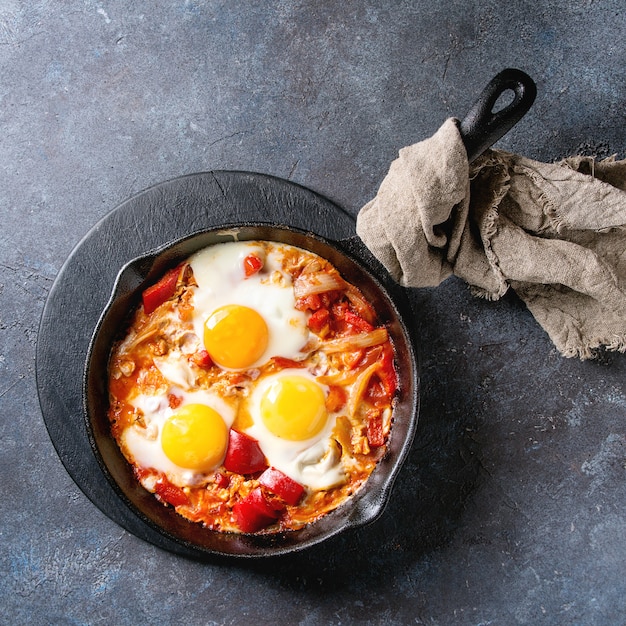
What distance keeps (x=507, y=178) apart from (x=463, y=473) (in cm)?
153

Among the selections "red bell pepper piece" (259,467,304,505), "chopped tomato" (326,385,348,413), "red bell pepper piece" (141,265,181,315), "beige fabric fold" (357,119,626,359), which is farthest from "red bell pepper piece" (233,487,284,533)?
"beige fabric fold" (357,119,626,359)

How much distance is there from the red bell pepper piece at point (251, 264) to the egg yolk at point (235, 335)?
0.56 ft

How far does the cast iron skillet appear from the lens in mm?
3028

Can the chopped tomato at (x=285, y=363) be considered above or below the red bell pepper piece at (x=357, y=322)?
below

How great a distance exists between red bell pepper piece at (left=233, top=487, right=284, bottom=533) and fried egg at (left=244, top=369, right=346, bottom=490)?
6.7 inches

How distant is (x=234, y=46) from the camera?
3758mm

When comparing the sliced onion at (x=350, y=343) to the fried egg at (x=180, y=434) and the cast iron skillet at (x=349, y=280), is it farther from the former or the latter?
the fried egg at (x=180, y=434)

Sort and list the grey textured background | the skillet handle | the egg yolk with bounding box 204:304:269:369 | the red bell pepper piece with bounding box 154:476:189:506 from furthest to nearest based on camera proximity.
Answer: the grey textured background < the red bell pepper piece with bounding box 154:476:189:506 < the egg yolk with bounding box 204:304:269:369 < the skillet handle

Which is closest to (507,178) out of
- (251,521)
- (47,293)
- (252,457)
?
(252,457)

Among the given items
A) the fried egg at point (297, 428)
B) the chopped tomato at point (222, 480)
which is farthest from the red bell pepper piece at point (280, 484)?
the chopped tomato at point (222, 480)

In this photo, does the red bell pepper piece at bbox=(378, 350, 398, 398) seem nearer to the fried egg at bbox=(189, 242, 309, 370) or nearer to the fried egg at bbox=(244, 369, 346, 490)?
the fried egg at bbox=(244, 369, 346, 490)

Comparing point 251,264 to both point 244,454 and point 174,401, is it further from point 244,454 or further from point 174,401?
point 244,454

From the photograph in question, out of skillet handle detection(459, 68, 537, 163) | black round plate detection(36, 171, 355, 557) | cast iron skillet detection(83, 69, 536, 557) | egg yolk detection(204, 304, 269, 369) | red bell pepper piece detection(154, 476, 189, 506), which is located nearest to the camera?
skillet handle detection(459, 68, 537, 163)

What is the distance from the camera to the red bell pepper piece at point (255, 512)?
333 cm
